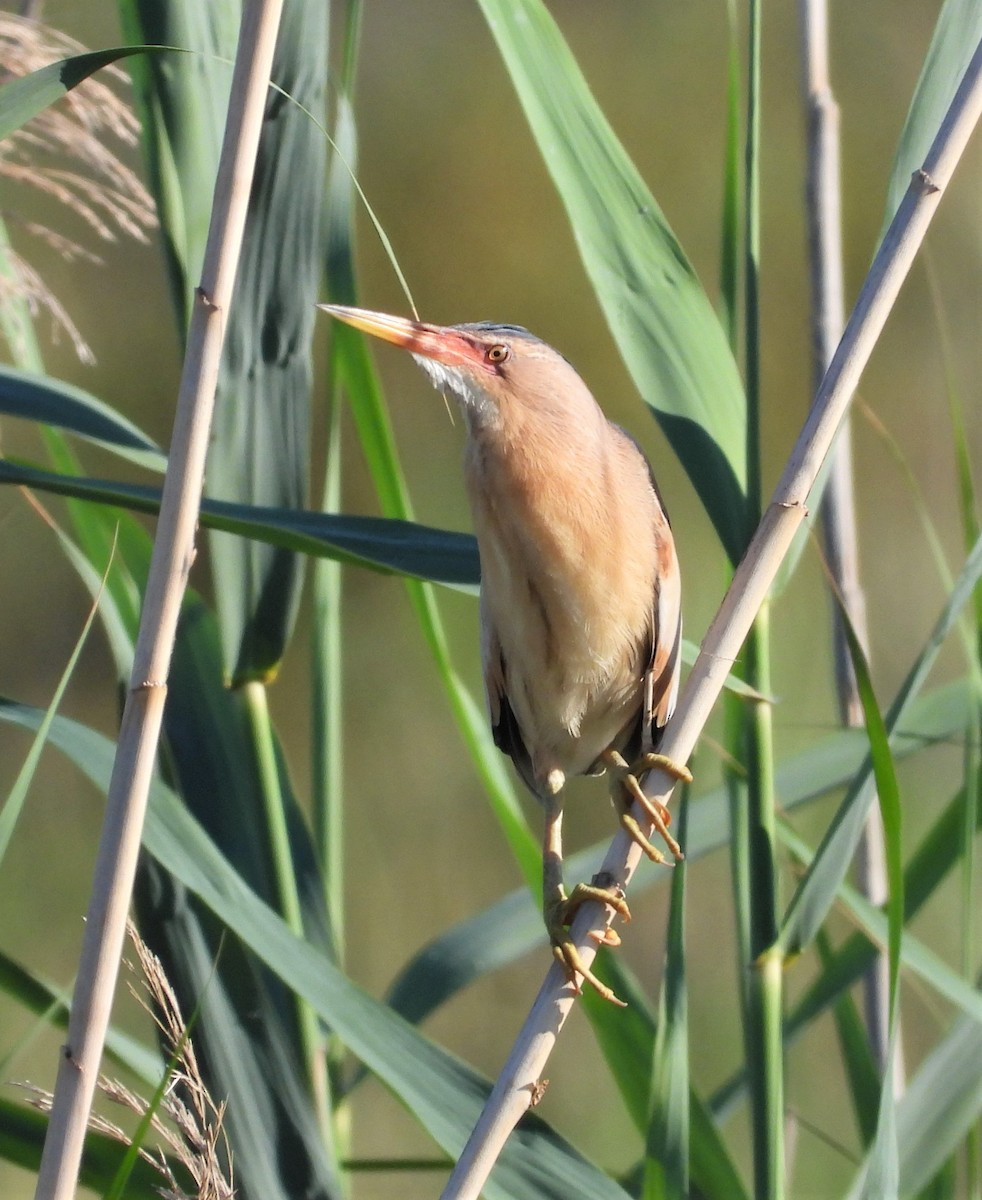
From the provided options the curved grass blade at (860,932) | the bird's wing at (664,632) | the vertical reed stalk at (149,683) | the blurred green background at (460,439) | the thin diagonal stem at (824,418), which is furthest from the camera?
the blurred green background at (460,439)

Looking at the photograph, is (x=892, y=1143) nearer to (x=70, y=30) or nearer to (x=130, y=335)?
(x=130, y=335)

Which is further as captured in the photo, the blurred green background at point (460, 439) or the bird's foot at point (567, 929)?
the blurred green background at point (460, 439)

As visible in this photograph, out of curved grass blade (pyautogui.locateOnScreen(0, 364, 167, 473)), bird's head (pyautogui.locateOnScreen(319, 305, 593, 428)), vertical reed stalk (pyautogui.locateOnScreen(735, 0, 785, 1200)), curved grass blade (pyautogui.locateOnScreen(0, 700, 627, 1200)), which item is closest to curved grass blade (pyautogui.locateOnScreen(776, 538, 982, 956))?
vertical reed stalk (pyautogui.locateOnScreen(735, 0, 785, 1200))

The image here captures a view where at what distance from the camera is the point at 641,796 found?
1.11 metres

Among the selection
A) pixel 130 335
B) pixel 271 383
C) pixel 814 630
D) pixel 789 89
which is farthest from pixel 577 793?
pixel 271 383

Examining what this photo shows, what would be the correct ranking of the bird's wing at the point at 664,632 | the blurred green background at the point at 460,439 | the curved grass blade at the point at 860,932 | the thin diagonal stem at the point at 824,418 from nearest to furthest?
the thin diagonal stem at the point at 824,418 → the curved grass blade at the point at 860,932 → the bird's wing at the point at 664,632 → the blurred green background at the point at 460,439

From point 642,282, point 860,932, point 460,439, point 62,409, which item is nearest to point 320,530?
point 62,409

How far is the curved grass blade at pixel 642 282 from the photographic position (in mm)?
1020

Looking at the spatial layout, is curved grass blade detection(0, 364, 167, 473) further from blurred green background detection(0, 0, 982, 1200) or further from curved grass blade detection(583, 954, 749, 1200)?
blurred green background detection(0, 0, 982, 1200)

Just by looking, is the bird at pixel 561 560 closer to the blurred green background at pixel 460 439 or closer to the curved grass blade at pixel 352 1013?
the curved grass blade at pixel 352 1013

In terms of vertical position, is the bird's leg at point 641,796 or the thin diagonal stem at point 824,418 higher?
the thin diagonal stem at point 824,418

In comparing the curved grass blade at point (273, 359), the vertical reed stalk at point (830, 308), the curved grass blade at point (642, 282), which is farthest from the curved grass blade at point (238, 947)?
the vertical reed stalk at point (830, 308)

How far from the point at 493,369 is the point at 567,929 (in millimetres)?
462

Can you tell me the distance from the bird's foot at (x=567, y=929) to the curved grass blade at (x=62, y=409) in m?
0.47
